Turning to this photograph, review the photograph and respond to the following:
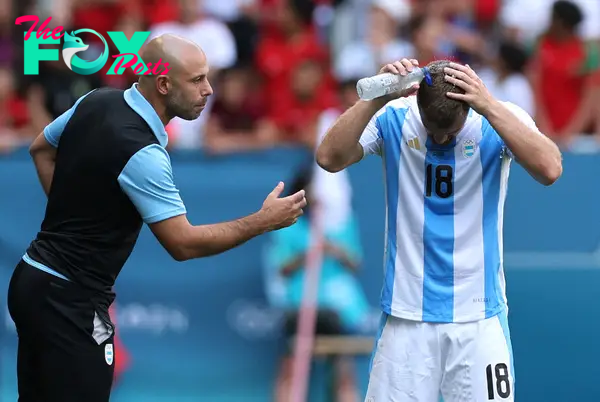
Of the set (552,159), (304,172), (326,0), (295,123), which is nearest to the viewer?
(552,159)

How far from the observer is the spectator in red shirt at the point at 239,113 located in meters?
9.40

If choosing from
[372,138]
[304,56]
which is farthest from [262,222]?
[304,56]

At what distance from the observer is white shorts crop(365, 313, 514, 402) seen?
520 cm

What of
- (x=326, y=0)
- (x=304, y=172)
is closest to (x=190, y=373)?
(x=304, y=172)

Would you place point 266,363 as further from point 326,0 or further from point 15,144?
point 326,0

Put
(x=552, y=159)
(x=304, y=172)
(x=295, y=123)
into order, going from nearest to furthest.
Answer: (x=552, y=159)
(x=304, y=172)
(x=295, y=123)

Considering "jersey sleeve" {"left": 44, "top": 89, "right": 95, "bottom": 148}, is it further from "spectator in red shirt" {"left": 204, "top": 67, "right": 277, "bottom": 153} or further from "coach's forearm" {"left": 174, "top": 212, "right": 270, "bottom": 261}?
"spectator in red shirt" {"left": 204, "top": 67, "right": 277, "bottom": 153}

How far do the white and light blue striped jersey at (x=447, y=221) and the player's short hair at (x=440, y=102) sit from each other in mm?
250

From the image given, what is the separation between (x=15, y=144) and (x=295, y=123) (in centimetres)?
236

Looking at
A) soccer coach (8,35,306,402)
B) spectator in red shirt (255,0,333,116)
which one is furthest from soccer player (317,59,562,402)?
spectator in red shirt (255,0,333,116)

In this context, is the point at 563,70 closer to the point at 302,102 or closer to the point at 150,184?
the point at 302,102

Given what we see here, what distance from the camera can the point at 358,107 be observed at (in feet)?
16.9

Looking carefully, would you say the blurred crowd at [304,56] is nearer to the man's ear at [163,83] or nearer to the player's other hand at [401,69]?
the man's ear at [163,83]

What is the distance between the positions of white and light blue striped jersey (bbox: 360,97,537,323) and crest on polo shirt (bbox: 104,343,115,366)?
4.35 feet
